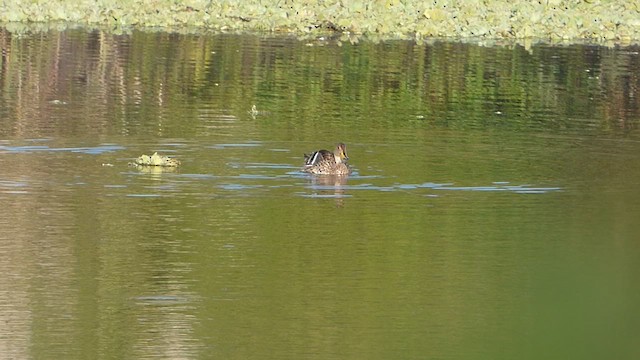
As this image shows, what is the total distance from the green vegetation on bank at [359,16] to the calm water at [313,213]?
7.26 meters

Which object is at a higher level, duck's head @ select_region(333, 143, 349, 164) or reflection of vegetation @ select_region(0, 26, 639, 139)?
reflection of vegetation @ select_region(0, 26, 639, 139)

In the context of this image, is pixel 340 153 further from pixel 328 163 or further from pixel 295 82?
pixel 295 82

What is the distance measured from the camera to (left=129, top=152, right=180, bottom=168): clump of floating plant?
1627 cm

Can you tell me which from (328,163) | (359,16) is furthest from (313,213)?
(359,16)

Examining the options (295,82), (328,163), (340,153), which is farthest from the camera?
(295,82)

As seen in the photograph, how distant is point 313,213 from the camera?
47.1 ft

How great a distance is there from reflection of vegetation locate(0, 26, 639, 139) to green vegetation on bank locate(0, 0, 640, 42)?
77.5 inches

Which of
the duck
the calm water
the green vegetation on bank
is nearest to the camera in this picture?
the calm water

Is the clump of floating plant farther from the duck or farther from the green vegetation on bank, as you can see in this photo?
the green vegetation on bank

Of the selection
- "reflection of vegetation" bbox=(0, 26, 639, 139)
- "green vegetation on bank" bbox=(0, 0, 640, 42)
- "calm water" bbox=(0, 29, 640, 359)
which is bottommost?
"calm water" bbox=(0, 29, 640, 359)

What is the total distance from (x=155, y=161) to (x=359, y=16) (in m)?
19.8

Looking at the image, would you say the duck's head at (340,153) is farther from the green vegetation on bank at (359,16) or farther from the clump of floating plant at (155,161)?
the green vegetation on bank at (359,16)

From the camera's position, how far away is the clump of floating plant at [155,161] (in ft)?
53.4

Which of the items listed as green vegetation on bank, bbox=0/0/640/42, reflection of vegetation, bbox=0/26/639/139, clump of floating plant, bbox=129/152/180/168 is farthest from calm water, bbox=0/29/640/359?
green vegetation on bank, bbox=0/0/640/42
